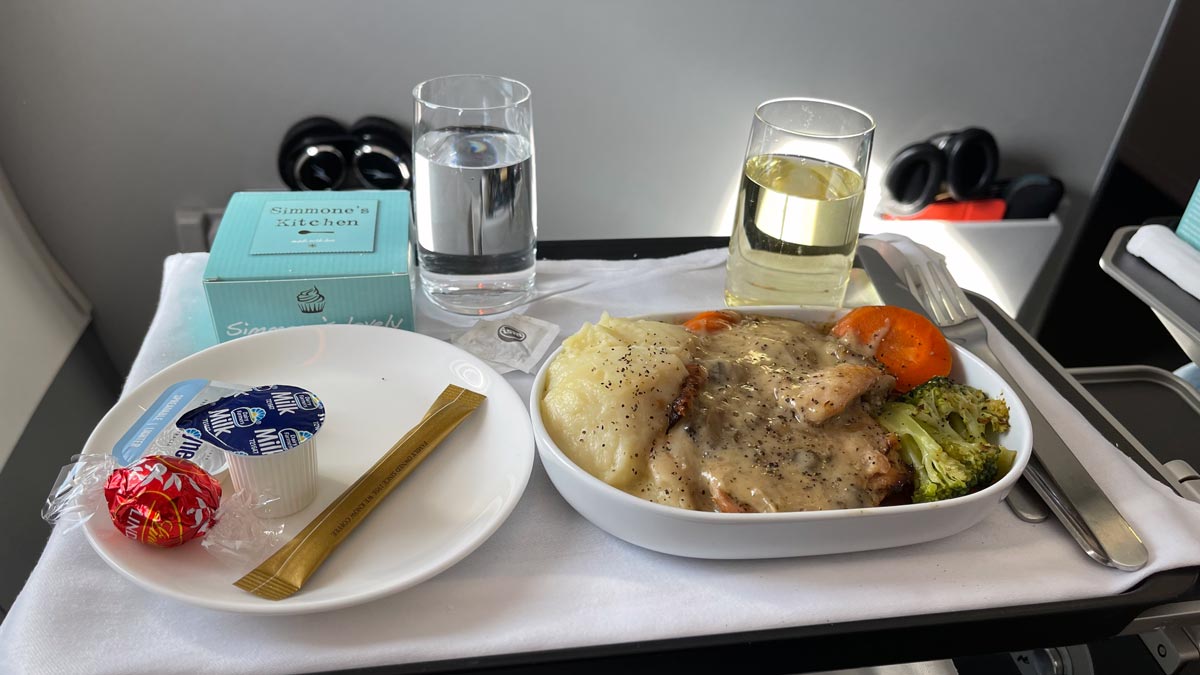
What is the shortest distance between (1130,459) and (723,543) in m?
0.42

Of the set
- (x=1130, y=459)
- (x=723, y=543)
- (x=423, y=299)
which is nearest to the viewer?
(x=723, y=543)

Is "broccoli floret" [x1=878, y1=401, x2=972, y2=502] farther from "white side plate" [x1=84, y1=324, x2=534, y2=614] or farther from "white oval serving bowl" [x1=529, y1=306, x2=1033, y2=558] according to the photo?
"white side plate" [x1=84, y1=324, x2=534, y2=614]

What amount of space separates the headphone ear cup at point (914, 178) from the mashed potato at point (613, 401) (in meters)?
1.09

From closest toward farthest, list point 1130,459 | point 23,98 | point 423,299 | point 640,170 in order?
Answer: point 1130,459 < point 423,299 < point 23,98 < point 640,170

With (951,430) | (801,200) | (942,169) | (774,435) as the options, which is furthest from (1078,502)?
(942,169)

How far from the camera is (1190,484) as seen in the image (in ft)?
2.50

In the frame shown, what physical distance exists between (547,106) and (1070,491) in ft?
3.67

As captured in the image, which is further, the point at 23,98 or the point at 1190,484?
the point at 23,98

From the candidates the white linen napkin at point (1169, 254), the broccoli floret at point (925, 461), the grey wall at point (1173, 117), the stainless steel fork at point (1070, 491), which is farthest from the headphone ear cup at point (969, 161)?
the broccoli floret at point (925, 461)

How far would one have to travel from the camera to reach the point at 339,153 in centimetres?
146

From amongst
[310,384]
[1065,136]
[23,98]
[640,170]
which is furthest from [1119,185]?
[23,98]

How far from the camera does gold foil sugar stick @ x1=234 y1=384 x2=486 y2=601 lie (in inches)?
22.6

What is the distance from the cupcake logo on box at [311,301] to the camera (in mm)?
803

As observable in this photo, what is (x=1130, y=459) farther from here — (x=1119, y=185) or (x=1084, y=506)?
(x=1119, y=185)
